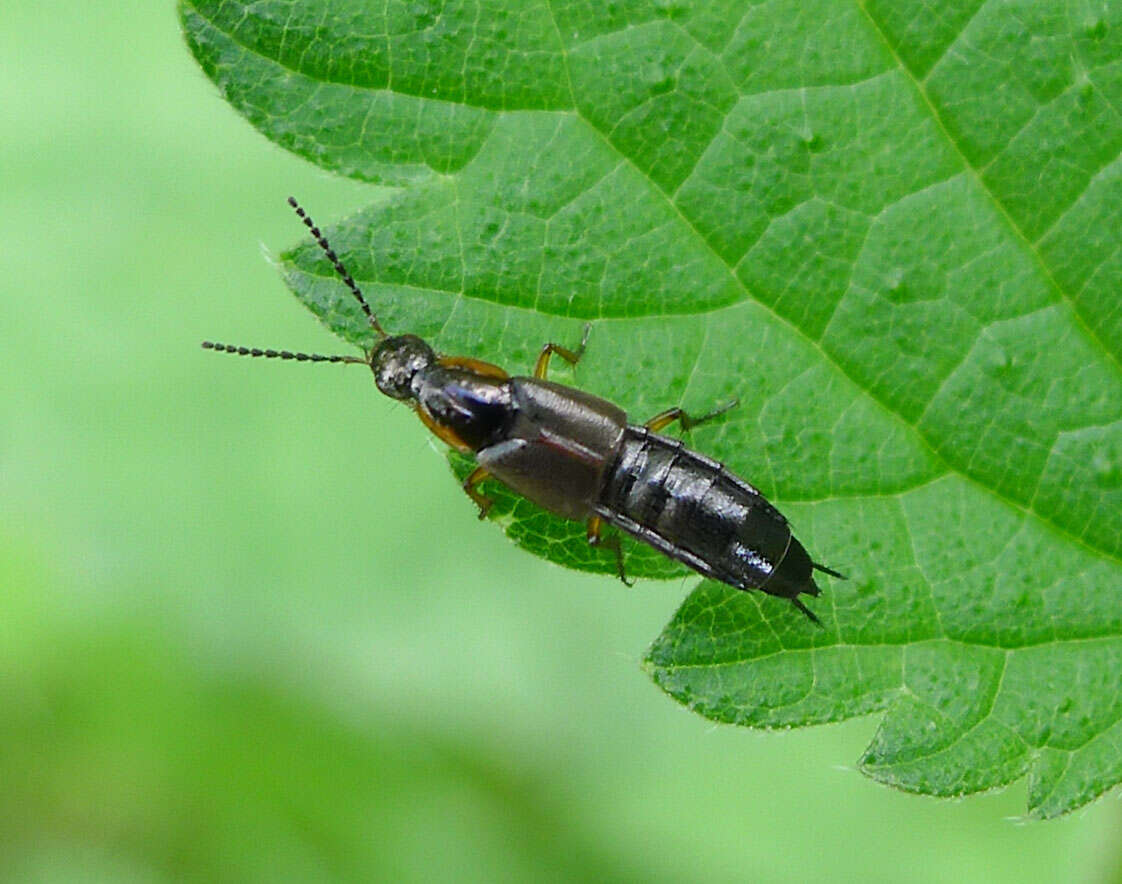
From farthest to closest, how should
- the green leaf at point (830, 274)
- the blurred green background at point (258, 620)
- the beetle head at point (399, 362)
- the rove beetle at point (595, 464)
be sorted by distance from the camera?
the blurred green background at point (258, 620), the beetle head at point (399, 362), the rove beetle at point (595, 464), the green leaf at point (830, 274)

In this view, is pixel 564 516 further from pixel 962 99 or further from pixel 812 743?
pixel 812 743

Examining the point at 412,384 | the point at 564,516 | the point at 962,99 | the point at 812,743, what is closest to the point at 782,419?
the point at 564,516

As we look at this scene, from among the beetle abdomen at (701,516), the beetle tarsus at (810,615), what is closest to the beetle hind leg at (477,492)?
the beetle abdomen at (701,516)

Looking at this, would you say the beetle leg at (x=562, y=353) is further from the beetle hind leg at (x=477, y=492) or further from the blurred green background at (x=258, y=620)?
the blurred green background at (x=258, y=620)

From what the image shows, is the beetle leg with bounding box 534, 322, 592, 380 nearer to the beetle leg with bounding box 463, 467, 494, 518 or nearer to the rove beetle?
the rove beetle

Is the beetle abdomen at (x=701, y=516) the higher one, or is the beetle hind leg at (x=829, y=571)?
the beetle abdomen at (x=701, y=516)

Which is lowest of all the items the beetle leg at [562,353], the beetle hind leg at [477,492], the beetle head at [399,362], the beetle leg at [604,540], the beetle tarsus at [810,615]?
the beetle tarsus at [810,615]

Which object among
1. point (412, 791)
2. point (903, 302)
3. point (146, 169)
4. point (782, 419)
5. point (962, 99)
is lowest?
point (412, 791)

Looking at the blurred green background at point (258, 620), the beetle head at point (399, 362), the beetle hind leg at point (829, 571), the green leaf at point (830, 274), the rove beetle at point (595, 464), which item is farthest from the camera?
the blurred green background at point (258, 620)
